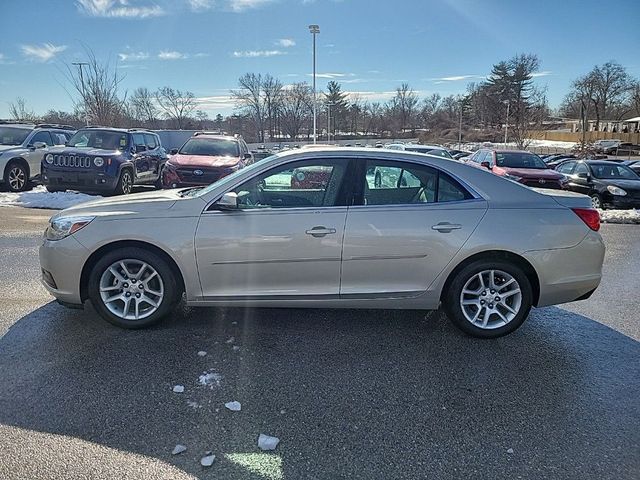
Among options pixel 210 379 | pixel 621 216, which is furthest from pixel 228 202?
pixel 621 216

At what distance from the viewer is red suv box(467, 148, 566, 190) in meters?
13.5

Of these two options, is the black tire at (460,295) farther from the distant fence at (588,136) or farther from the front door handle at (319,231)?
the distant fence at (588,136)

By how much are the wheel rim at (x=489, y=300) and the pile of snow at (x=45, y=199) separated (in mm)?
10281

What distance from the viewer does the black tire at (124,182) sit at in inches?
473

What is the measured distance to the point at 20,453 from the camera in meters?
2.52

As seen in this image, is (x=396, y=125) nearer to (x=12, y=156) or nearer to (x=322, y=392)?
(x=12, y=156)

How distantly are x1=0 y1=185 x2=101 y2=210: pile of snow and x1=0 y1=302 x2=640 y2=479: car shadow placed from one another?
8.29 meters

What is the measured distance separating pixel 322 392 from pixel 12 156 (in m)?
13.7

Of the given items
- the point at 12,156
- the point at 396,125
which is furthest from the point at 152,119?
the point at 12,156

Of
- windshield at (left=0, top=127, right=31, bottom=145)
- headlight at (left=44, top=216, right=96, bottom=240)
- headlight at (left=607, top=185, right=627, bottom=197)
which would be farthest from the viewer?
windshield at (left=0, top=127, right=31, bottom=145)

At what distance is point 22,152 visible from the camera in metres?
13.5

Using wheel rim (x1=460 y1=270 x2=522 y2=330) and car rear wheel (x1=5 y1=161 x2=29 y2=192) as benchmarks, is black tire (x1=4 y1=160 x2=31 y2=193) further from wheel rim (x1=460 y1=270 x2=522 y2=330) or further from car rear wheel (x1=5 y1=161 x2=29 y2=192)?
wheel rim (x1=460 y1=270 x2=522 y2=330)

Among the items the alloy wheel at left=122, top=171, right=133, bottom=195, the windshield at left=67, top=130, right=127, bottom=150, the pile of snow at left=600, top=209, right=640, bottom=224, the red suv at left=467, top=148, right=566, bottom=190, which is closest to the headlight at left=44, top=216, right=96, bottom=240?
the alloy wheel at left=122, top=171, right=133, bottom=195

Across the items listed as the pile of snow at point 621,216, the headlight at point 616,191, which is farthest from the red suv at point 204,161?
the headlight at point 616,191
